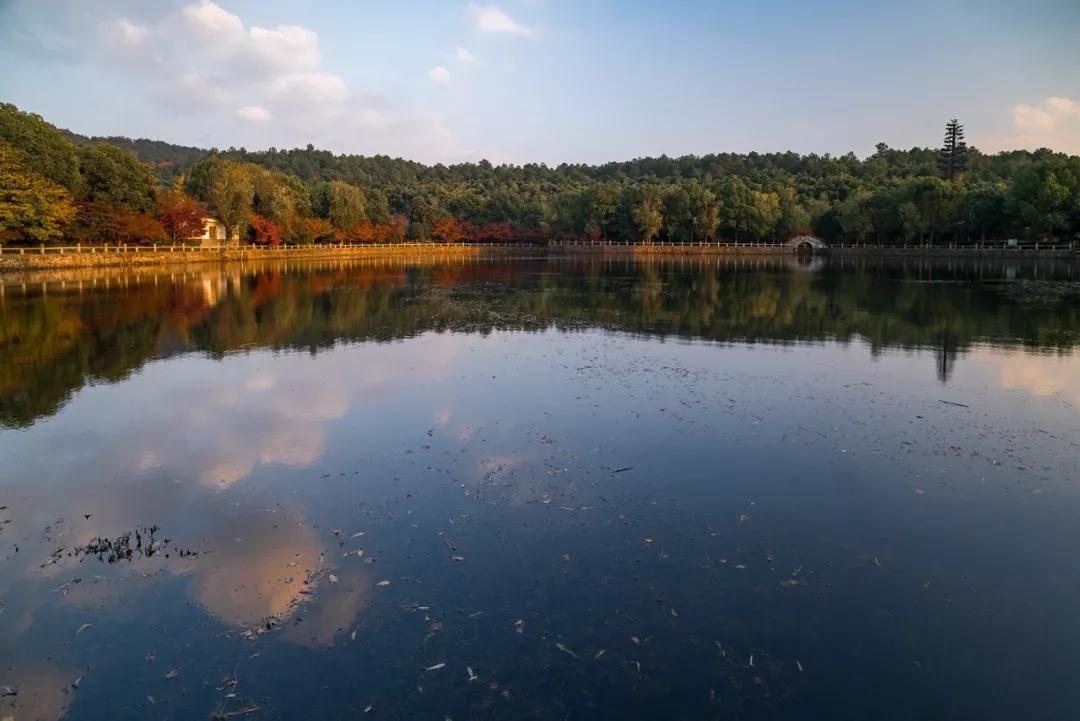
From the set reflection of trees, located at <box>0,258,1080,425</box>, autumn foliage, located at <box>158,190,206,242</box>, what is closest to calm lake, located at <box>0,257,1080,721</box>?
reflection of trees, located at <box>0,258,1080,425</box>

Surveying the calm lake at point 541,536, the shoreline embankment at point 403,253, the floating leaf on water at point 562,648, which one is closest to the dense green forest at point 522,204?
the shoreline embankment at point 403,253

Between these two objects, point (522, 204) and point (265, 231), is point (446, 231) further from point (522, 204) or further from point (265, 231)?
point (265, 231)

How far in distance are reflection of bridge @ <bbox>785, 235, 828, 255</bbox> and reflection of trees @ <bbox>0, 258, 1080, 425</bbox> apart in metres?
60.2

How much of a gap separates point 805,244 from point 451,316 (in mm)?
88245

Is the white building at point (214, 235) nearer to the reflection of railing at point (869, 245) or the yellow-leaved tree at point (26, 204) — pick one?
the yellow-leaved tree at point (26, 204)

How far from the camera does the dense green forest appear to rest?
180 feet

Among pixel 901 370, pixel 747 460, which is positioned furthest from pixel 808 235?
pixel 747 460

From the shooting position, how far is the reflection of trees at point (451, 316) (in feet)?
66.3

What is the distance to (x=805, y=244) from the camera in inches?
4126

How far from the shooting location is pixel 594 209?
110562 mm

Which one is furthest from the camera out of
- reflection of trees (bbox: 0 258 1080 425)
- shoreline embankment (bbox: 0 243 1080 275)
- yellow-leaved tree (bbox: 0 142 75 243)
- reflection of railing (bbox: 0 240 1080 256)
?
reflection of railing (bbox: 0 240 1080 256)

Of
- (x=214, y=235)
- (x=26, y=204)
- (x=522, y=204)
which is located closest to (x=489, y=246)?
(x=522, y=204)

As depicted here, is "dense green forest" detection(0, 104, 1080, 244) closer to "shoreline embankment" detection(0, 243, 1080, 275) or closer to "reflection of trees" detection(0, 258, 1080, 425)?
"shoreline embankment" detection(0, 243, 1080, 275)

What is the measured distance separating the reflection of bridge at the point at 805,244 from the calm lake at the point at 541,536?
89329mm
